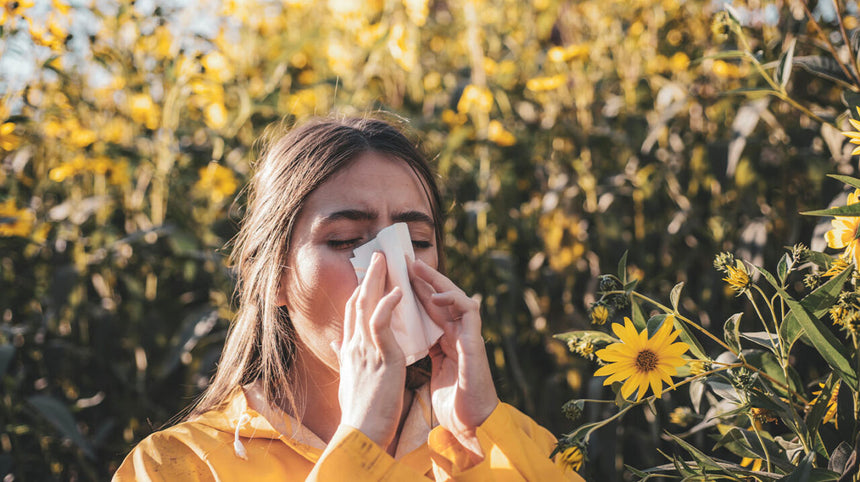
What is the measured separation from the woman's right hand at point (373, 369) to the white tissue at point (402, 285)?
2.3 inches

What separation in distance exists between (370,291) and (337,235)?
18 cm

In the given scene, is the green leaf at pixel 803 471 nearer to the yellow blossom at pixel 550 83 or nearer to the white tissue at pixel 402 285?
the white tissue at pixel 402 285

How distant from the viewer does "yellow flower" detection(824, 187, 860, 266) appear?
858mm

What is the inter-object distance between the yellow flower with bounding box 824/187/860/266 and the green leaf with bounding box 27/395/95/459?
5.79ft

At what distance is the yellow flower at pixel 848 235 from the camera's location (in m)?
0.86

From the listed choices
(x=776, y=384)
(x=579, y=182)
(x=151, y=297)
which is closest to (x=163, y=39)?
(x=151, y=297)

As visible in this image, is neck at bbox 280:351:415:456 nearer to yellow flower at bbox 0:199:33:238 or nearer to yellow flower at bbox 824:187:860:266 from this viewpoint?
yellow flower at bbox 824:187:860:266

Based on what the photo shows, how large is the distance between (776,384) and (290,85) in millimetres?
2898

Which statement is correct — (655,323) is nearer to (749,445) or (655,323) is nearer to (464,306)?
(749,445)

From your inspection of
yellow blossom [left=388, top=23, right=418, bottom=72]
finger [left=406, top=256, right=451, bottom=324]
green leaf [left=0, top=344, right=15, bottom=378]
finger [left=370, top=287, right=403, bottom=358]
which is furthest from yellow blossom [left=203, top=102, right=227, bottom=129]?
finger [left=370, top=287, right=403, bottom=358]

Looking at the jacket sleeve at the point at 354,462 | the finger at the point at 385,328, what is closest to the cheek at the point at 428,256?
the finger at the point at 385,328

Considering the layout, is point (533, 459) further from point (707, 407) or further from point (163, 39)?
point (163, 39)

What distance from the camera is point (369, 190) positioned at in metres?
1.28

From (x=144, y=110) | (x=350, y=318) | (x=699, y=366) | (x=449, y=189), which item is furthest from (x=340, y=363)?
(x=144, y=110)
